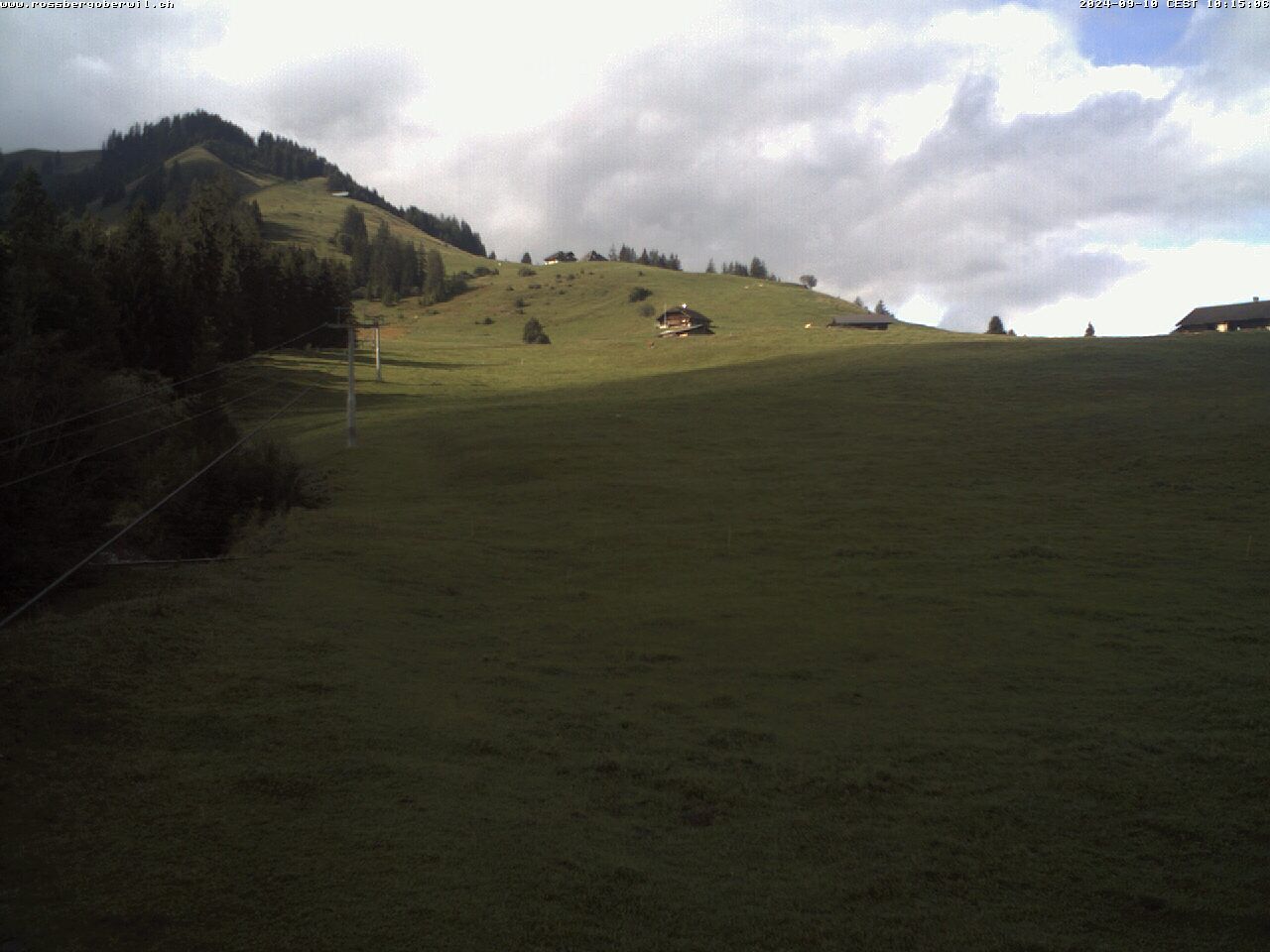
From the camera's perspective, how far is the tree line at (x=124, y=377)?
19.0 meters

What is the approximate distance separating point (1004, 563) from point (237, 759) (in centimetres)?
2048

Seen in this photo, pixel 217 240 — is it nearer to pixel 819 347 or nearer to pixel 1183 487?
pixel 819 347

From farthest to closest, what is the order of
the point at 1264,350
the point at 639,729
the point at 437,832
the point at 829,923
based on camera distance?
1. the point at 1264,350
2. the point at 639,729
3. the point at 437,832
4. the point at 829,923

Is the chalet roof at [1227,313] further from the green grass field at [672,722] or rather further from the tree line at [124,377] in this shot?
the tree line at [124,377]

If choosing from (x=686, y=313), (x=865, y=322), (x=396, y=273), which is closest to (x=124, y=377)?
(x=686, y=313)

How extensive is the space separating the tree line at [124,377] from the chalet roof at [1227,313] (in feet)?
312

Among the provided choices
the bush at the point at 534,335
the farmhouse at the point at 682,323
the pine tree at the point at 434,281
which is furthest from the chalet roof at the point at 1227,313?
the pine tree at the point at 434,281

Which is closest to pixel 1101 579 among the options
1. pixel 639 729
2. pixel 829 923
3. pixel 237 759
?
pixel 639 729

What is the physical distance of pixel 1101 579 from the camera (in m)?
23.4

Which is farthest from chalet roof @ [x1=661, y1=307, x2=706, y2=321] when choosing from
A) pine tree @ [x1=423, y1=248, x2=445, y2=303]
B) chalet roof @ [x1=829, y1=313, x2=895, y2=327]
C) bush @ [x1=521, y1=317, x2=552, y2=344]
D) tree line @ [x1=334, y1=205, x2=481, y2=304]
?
pine tree @ [x1=423, y1=248, x2=445, y2=303]

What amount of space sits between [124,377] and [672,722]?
29.1m

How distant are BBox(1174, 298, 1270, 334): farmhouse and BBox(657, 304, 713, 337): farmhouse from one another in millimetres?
50181

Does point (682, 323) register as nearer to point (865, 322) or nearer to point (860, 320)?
point (860, 320)

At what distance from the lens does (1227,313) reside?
102312 mm
